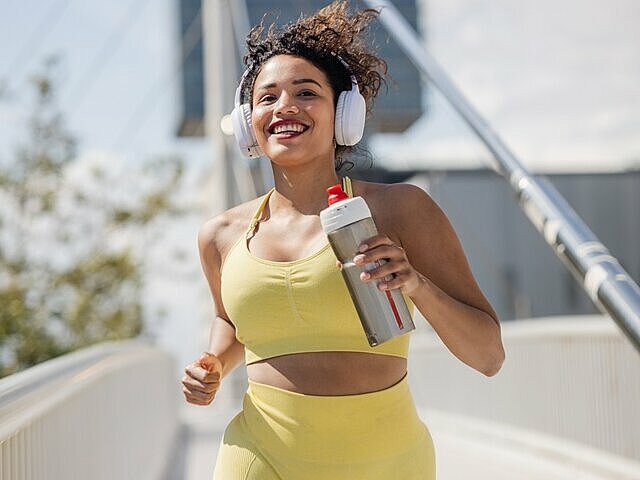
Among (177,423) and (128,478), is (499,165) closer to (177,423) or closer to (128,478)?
(128,478)

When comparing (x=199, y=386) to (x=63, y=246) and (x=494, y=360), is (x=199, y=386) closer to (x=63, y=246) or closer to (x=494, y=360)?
(x=494, y=360)

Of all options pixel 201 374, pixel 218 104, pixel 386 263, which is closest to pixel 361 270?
pixel 386 263

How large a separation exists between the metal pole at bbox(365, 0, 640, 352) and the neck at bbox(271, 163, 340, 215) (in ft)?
1.32

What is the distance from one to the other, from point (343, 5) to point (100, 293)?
16826mm

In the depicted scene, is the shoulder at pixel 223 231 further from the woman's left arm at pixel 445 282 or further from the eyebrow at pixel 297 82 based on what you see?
the woman's left arm at pixel 445 282

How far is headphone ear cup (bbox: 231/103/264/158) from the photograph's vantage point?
2.72 metres

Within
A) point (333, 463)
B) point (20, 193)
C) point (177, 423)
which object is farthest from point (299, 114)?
point (20, 193)

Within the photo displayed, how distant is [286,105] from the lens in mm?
2541

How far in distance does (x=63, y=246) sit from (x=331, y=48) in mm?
17234

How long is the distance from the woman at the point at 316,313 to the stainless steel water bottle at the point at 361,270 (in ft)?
0.23

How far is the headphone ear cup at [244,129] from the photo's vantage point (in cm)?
272

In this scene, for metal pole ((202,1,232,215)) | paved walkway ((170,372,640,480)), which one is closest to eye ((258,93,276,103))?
paved walkway ((170,372,640,480))

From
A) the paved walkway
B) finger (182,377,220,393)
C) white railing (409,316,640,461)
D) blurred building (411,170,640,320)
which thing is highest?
finger (182,377,220,393)

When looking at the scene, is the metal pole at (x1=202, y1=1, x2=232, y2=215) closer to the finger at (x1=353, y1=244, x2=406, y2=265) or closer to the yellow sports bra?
the yellow sports bra
